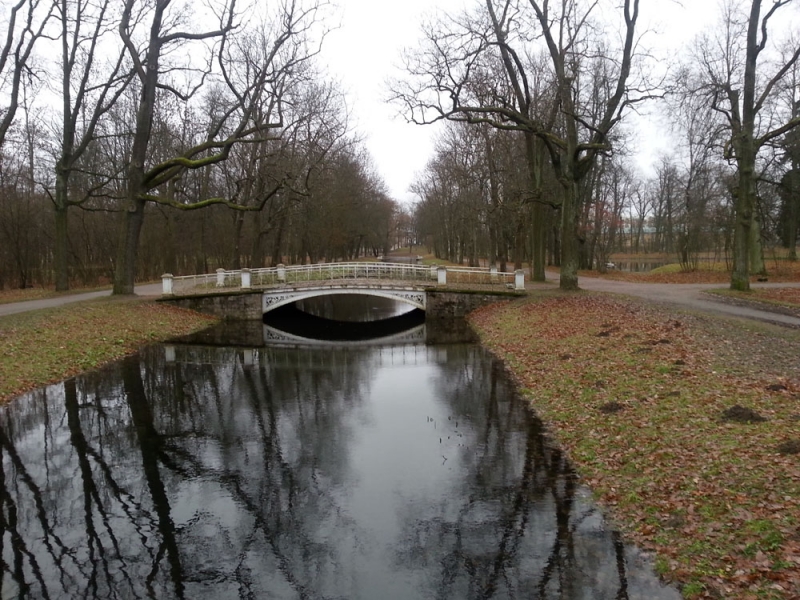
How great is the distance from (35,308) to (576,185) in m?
20.2

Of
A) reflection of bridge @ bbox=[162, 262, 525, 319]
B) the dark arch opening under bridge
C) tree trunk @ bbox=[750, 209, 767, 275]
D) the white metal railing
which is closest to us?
the dark arch opening under bridge

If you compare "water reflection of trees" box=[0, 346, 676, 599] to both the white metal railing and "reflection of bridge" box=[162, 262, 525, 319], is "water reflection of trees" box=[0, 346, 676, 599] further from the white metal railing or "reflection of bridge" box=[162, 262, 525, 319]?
the white metal railing

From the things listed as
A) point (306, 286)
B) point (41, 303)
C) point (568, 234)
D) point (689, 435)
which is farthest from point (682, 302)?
point (41, 303)

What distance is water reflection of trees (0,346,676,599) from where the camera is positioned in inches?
213

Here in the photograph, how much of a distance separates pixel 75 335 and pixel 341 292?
1183 centimetres

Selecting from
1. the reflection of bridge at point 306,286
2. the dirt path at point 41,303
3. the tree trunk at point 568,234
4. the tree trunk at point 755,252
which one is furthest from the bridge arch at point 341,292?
the tree trunk at point 755,252

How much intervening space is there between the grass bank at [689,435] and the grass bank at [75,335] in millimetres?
10620

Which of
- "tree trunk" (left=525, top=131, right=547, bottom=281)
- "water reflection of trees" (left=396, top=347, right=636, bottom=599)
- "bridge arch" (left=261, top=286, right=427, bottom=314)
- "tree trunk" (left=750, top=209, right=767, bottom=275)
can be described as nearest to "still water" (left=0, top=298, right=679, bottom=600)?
"water reflection of trees" (left=396, top=347, right=636, bottom=599)

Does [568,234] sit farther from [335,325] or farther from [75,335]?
[75,335]

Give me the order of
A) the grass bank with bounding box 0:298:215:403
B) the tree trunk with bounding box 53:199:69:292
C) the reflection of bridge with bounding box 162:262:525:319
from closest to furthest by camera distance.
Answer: the grass bank with bounding box 0:298:215:403, the tree trunk with bounding box 53:199:69:292, the reflection of bridge with bounding box 162:262:525:319

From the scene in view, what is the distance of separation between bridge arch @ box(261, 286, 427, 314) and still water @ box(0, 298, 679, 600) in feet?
43.1

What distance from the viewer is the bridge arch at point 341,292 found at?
25922 millimetres

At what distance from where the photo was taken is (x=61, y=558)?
5797 mm

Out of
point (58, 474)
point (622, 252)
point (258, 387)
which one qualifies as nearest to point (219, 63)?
point (258, 387)
